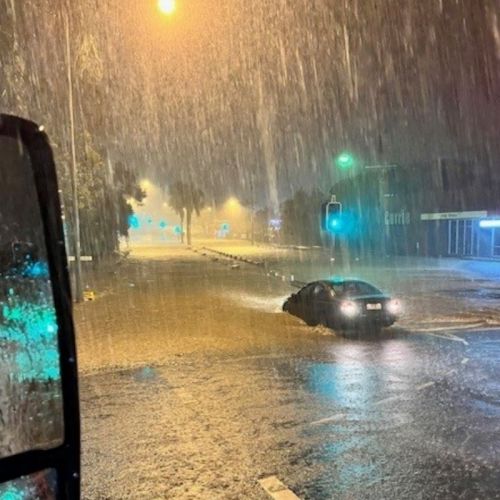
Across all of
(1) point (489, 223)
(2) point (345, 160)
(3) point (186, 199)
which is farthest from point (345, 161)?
(3) point (186, 199)

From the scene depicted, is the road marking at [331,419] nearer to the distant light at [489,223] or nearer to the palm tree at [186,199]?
the distant light at [489,223]

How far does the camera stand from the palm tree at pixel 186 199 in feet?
335

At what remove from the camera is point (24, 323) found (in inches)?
82.7

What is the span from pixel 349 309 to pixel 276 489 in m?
9.47

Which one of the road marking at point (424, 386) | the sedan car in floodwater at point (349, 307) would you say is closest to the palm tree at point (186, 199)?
the sedan car in floodwater at point (349, 307)

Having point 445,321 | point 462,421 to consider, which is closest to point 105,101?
point 445,321

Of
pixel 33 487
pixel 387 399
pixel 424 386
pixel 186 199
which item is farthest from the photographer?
pixel 186 199

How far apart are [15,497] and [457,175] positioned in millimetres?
54913

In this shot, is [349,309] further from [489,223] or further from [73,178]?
[489,223]

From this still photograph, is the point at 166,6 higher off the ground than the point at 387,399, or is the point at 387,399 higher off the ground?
the point at 166,6

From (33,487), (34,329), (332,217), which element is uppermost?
(332,217)

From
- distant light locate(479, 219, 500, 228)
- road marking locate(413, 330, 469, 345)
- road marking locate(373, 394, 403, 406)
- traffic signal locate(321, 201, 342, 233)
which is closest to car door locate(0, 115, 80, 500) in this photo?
road marking locate(373, 394, 403, 406)

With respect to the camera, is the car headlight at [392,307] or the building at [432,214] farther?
the building at [432,214]

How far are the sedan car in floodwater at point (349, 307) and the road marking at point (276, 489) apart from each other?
30.3 ft
